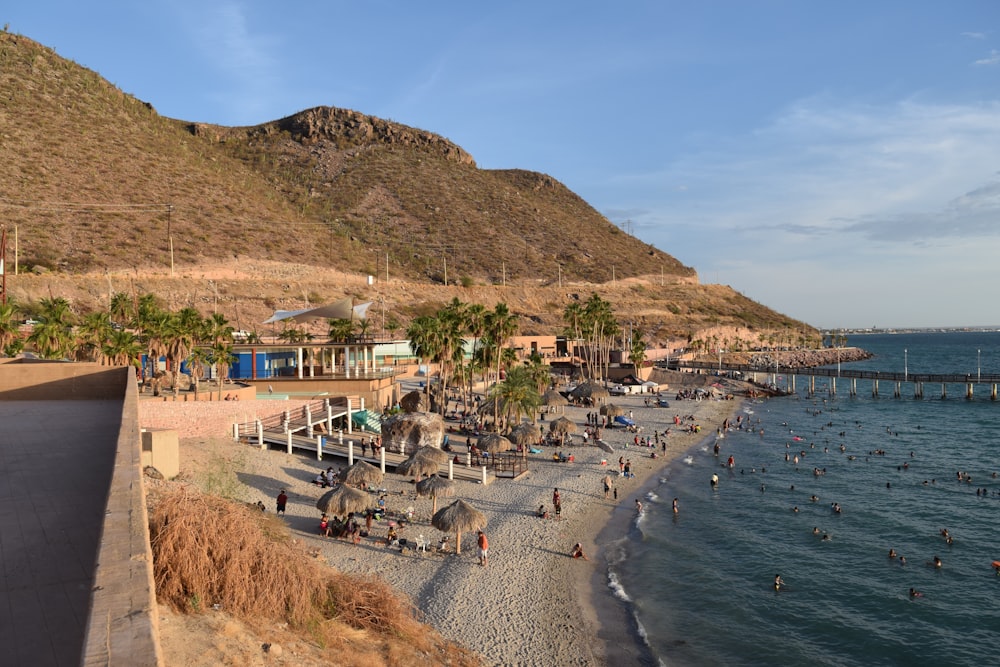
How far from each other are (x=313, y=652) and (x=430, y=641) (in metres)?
4.88

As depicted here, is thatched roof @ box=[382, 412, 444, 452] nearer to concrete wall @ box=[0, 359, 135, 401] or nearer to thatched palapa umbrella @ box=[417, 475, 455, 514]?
thatched palapa umbrella @ box=[417, 475, 455, 514]

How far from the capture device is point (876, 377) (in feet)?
243

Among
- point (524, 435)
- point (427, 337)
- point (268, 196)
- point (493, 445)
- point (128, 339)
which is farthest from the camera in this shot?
point (268, 196)

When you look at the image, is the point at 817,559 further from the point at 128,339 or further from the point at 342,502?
the point at 128,339

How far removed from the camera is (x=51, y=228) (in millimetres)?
76562

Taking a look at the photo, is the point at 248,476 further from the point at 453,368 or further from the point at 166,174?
the point at 166,174

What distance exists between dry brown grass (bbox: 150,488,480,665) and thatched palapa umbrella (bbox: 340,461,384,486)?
12.2 metres

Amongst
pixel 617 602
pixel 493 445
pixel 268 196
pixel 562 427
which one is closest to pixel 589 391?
pixel 562 427

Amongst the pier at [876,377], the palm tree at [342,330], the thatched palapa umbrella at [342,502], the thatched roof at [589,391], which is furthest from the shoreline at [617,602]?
the pier at [876,377]

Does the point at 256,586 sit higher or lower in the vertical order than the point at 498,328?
lower

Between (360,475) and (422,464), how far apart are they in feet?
9.06

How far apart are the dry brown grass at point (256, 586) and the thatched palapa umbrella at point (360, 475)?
40.0ft

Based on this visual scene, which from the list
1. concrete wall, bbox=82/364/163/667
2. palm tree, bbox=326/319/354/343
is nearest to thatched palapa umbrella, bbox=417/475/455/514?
concrete wall, bbox=82/364/163/667

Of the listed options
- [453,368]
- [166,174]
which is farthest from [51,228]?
[453,368]
